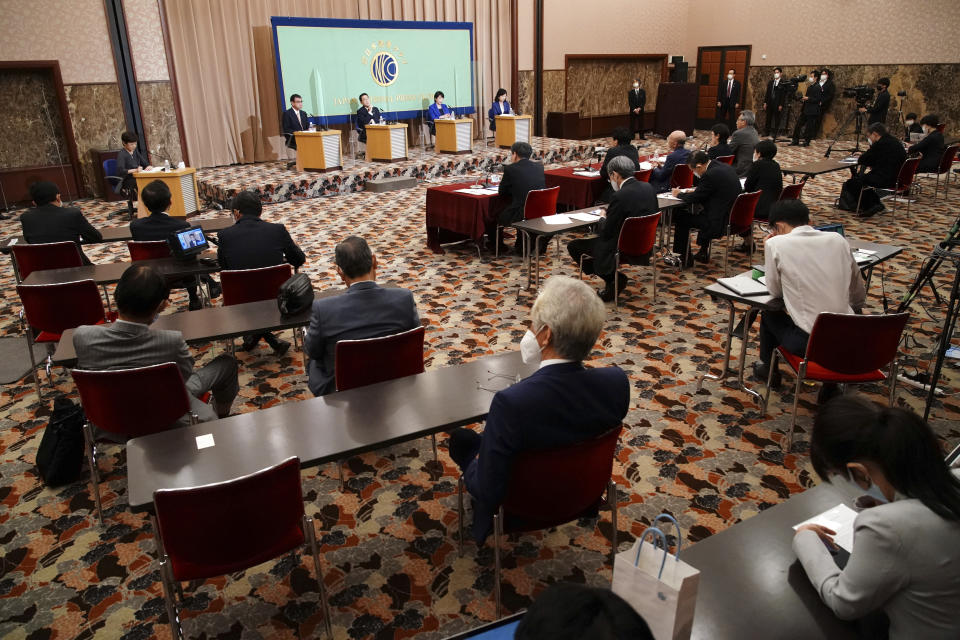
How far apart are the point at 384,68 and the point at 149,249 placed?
10.1m

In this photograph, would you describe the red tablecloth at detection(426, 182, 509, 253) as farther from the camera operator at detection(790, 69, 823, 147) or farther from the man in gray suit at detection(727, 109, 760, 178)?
the camera operator at detection(790, 69, 823, 147)

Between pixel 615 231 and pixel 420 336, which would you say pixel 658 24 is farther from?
pixel 420 336

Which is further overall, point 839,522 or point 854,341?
point 854,341

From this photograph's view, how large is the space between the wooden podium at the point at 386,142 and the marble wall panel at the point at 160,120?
3433 millimetres

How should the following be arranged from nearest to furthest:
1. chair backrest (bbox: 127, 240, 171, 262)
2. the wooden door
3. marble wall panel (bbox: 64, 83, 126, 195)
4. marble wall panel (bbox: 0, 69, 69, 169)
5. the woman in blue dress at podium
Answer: chair backrest (bbox: 127, 240, 171, 262) < marble wall panel (bbox: 0, 69, 69, 169) < marble wall panel (bbox: 64, 83, 126, 195) < the woman in blue dress at podium < the wooden door

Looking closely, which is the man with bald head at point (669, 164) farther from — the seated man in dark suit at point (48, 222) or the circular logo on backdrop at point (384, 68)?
the circular logo on backdrop at point (384, 68)

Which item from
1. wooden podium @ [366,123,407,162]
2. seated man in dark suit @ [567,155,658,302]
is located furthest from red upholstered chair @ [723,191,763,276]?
wooden podium @ [366,123,407,162]

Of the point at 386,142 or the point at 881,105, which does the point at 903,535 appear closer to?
the point at 386,142

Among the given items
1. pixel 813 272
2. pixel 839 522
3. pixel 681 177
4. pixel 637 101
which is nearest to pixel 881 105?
pixel 637 101

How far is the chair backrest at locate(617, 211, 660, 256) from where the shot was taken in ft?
17.5

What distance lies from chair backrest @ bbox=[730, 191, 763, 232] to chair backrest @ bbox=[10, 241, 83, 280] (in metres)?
5.78

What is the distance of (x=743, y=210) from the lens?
21.0 feet

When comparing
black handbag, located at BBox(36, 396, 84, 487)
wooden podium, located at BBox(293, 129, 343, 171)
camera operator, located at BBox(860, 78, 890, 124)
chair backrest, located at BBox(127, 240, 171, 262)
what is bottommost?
black handbag, located at BBox(36, 396, 84, 487)

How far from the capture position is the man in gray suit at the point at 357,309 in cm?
313
